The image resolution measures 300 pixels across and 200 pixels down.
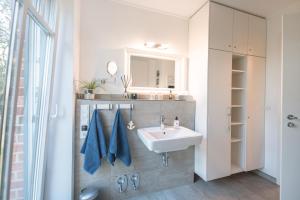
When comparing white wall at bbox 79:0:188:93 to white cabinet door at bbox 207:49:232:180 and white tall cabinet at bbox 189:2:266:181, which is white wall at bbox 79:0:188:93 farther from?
white cabinet door at bbox 207:49:232:180

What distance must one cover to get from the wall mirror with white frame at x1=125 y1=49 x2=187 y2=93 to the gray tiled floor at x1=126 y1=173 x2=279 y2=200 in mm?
1470

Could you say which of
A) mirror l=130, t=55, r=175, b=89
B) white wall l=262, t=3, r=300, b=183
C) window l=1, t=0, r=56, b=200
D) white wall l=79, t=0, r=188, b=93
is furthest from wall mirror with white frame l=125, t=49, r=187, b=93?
white wall l=262, t=3, r=300, b=183

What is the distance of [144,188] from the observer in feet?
6.55

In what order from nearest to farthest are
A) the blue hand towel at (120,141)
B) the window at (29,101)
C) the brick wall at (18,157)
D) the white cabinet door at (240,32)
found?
the window at (29,101)
the brick wall at (18,157)
the blue hand towel at (120,141)
the white cabinet door at (240,32)

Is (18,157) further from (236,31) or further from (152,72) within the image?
(236,31)

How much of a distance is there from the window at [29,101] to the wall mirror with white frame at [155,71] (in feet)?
3.29

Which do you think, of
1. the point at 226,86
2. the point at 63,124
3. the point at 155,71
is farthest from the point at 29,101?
the point at 226,86

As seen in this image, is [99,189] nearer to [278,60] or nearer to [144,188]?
[144,188]

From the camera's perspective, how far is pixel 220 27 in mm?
2068

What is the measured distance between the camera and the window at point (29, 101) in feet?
2.86

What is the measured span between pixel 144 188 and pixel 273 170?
80.5 inches

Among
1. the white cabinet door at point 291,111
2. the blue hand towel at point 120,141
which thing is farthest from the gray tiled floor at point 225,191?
the blue hand towel at point 120,141

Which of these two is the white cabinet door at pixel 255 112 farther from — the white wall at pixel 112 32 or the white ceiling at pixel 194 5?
the white wall at pixel 112 32

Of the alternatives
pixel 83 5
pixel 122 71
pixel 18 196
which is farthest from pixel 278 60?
pixel 18 196
